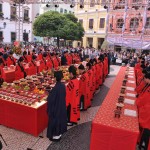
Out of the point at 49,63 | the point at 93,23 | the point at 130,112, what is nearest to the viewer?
the point at 130,112

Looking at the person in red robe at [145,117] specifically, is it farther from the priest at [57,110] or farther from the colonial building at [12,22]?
the colonial building at [12,22]

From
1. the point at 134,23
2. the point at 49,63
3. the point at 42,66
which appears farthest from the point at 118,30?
the point at 42,66

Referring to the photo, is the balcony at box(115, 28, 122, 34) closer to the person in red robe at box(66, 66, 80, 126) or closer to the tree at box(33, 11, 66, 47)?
the tree at box(33, 11, 66, 47)

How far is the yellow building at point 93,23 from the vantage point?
32281 mm

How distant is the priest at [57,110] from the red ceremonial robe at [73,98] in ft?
2.31

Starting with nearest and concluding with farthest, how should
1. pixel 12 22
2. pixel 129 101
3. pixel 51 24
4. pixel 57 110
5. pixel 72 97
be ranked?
1. pixel 57 110
2. pixel 129 101
3. pixel 72 97
4. pixel 51 24
5. pixel 12 22

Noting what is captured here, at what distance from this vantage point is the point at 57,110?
5.06 meters

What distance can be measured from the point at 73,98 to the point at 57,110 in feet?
3.54

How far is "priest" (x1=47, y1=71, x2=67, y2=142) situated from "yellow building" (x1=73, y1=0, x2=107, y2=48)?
28616 millimetres

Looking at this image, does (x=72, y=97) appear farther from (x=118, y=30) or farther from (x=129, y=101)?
(x=118, y=30)

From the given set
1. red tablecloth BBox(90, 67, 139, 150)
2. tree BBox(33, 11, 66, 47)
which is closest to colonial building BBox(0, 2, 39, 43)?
tree BBox(33, 11, 66, 47)

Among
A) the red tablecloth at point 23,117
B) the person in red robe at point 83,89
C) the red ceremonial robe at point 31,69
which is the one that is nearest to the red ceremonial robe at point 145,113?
the red tablecloth at point 23,117

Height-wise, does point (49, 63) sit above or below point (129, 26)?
below

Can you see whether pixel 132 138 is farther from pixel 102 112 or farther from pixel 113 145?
pixel 102 112
